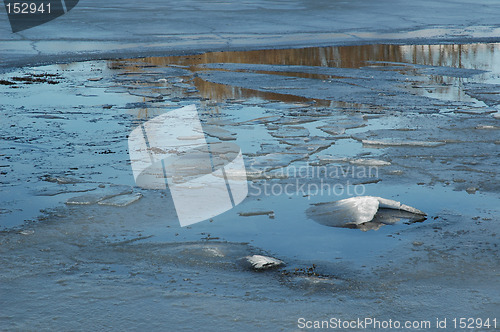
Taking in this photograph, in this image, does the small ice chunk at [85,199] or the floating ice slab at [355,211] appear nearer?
the floating ice slab at [355,211]

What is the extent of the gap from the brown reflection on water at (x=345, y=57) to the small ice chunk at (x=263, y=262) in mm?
5715

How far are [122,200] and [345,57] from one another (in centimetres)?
787

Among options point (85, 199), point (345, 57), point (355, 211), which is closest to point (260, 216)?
point (355, 211)

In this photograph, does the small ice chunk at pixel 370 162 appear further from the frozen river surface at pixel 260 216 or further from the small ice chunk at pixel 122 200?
the small ice chunk at pixel 122 200

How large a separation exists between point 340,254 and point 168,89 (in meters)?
5.22

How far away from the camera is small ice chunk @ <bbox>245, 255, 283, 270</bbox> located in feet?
9.70

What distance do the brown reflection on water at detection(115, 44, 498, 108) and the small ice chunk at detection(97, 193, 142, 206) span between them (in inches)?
185

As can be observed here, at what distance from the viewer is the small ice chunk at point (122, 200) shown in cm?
385

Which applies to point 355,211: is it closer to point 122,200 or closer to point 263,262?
point 263,262

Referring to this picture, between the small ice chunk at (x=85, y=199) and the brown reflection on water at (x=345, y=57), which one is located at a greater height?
the small ice chunk at (x=85, y=199)

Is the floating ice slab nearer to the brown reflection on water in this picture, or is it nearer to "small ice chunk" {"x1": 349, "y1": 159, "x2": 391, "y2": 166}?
"small ice chunk" {"x1": 349, "y1": 159, "x2": 391, "y2": 166}

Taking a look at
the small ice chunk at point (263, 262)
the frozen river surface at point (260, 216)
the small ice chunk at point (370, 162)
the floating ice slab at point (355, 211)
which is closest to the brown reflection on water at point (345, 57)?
the frozen river surface at point (260, 216)

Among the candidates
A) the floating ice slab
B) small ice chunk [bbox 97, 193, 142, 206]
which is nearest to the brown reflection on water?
small ice chunk [bbox 97, 193, 142, 206]

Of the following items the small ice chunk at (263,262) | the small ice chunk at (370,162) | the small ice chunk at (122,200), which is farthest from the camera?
the small ice chunk at (370,162)
